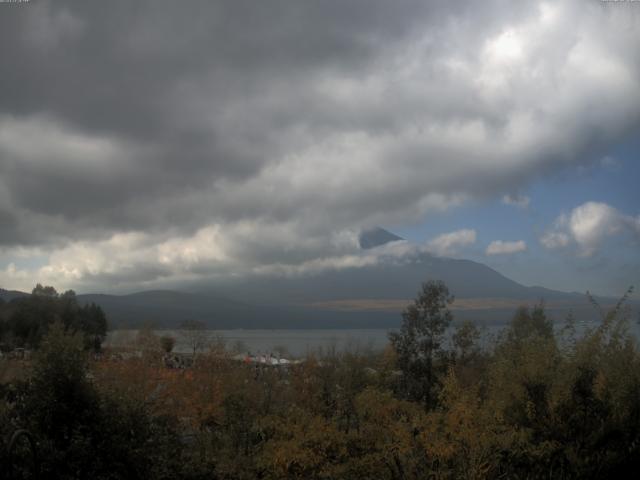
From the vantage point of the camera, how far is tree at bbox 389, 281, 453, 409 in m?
22.9

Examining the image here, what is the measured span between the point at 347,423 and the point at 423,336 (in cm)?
1022

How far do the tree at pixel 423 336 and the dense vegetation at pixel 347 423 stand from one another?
26.3ft

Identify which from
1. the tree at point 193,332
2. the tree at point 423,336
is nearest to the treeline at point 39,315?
the tree at point 193,332

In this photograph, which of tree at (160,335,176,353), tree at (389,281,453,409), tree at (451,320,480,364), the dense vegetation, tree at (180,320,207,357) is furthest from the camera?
tree at (160,335,176,353)

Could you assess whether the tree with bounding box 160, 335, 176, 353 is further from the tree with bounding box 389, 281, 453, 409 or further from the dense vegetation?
the dense vegetation

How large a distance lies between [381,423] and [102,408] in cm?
544

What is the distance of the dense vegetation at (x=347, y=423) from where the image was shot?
845 cm

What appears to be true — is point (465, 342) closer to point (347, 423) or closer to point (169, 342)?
point (347, 423)

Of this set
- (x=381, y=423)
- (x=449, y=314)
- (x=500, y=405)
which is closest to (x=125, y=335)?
(x=449, y=314)

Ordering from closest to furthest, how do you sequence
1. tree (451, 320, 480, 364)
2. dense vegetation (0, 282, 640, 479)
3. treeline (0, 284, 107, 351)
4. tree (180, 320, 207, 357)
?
dense vegetation (0, 282, 640, 479) < tree (451, 320, 480, 364) < tree (180, 320, 207, 357) < treeline (0, 284, 107, 351)

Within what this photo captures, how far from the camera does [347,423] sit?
44.4 feet

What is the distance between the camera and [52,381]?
8398 mm

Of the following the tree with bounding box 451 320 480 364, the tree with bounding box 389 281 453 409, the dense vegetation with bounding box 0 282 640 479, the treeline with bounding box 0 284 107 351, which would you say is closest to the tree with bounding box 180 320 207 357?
the treeline with bounding box 0 284 107 351

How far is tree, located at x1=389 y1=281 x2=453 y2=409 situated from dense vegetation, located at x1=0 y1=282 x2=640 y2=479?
8007 mm
